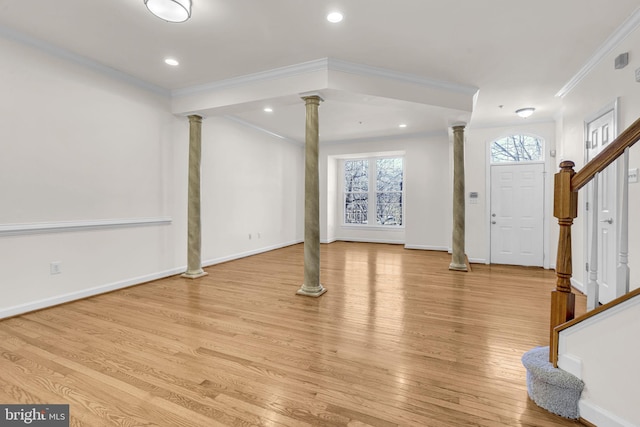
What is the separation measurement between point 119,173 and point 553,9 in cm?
504

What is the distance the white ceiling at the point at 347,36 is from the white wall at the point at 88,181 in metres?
0.44

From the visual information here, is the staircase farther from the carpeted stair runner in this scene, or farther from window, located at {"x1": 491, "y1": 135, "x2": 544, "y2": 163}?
window, located at {"x1": 491, "y1": 135, "x2": 544, "y2": 163}

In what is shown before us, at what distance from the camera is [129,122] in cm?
407

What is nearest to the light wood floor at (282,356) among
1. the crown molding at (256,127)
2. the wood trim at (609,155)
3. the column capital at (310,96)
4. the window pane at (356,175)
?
the wood trim at (609,155)

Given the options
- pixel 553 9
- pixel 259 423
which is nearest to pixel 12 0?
pixel 259 423

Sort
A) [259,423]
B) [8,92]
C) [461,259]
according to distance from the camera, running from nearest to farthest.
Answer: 1. [259,423]
2. [8,92]
3. [461,259]

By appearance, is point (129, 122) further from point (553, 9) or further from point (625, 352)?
point (625, 352)

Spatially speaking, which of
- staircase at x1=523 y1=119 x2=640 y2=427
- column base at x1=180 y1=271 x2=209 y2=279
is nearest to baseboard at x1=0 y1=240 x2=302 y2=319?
column base at x1=180 y1=271 x2=209 y2=279

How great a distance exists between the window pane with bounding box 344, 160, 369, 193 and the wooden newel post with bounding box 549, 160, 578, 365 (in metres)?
7.06

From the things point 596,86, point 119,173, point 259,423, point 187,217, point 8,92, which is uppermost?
point 596,86

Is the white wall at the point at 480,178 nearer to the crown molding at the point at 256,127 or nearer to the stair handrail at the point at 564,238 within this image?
the crown molding at the point at 256,127

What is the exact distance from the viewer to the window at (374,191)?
8406mm

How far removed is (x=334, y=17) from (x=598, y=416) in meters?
3.34

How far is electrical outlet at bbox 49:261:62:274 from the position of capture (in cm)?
331
